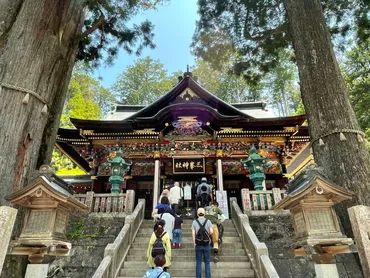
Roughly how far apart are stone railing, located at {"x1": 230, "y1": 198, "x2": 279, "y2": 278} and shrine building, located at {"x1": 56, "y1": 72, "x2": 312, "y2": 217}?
3.43 meters

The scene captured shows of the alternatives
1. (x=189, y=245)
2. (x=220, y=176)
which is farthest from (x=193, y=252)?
(x=220, y=176)

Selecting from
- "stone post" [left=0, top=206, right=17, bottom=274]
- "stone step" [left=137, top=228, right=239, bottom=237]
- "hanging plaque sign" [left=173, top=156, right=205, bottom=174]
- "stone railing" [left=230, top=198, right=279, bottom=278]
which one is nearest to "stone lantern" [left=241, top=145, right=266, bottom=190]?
"stone railing" [left=230, top=198, right=279, bottom=278]

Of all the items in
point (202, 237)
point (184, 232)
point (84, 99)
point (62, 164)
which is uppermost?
point (84, 99)

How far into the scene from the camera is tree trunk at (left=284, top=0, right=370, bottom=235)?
3.83 metres

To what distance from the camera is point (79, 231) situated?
255 inches

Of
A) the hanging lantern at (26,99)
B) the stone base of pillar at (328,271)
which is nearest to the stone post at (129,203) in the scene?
the hanging lantern at (26,99)

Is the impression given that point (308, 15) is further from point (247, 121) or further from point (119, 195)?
point (119, 195)

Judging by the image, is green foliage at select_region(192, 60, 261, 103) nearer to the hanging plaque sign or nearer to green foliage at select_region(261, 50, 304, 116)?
green foliage at select_region(261, 50, 304, 116)

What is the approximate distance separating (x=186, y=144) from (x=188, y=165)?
948 mm

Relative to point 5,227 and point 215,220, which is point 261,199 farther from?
point 5,227

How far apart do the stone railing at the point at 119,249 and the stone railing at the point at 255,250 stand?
282 centimetres

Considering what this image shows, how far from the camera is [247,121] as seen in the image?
33.4 feet

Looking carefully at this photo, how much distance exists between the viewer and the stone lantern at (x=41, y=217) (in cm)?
298

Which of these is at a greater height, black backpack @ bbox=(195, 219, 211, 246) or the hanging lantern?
the hanging lantern
